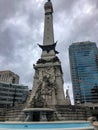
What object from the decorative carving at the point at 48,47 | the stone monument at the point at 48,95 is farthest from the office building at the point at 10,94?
the stone monument at the point at 48,95

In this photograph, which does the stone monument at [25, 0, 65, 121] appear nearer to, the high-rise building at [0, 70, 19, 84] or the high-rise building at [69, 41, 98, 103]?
the high-rise building at [69, 41, 98, 103]

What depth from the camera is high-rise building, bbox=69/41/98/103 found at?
322ft

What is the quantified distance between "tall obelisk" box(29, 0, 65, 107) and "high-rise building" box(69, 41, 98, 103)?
62.7 meters

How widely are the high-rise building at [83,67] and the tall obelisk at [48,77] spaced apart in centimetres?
6274

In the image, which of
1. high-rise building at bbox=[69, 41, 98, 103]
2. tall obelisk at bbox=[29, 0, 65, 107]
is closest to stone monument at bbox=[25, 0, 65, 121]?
tall obelisk at bbox=[29, 0, 65, 107]

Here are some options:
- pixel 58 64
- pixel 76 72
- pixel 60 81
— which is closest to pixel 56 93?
pixel 60 81

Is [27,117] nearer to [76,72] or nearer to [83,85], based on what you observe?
[83,85]

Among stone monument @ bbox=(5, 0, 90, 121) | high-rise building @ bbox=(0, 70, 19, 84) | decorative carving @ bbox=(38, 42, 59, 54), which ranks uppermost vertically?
high-rise building @ bbox=(0, 70, 19, 84)

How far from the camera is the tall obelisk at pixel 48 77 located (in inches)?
1214

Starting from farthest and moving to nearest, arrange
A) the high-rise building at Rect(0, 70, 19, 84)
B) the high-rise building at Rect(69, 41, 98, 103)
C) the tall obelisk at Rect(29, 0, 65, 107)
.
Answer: the high-rise building at Rect(0, 70, 19, 84), the high-rise building at Rect(69, 41, 98, 103), the tall obelisk at Rect(29, 0, 65, 107)

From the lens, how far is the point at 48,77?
109 ft

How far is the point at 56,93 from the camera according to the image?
3178 cm

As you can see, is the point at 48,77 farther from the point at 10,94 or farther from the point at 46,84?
the point at 10,94

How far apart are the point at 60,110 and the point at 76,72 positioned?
278ft
